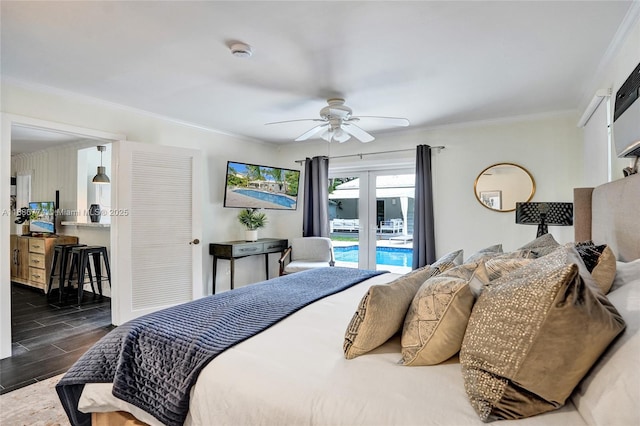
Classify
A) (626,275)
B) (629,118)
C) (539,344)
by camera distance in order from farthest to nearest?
(629,118)
(626,275)
(539,344)

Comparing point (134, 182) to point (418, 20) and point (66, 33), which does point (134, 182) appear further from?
point (418, 20)

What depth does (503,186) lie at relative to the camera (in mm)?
4000

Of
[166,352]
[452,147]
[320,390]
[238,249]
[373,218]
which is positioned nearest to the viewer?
[320,390]

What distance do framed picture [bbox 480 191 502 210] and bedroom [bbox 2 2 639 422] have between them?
0.09 metres

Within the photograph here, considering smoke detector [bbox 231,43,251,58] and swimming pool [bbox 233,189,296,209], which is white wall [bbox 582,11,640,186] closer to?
smoke detector [bbox 231,43,251,58]

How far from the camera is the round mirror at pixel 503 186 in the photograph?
153 inches

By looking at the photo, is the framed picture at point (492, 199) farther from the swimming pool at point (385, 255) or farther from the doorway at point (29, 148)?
the doorway at point (29, 148)

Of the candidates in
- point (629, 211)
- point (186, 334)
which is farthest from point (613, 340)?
point (186, 334)

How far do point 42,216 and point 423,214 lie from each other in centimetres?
624

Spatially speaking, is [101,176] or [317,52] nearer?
[317,52]

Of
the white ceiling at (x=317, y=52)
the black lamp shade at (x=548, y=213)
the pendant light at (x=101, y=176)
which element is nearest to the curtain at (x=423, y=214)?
the white ceiling at (x=317, y=52)

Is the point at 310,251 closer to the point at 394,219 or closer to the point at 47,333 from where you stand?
the point at 394,219

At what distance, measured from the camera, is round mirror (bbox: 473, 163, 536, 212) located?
12.8 feet

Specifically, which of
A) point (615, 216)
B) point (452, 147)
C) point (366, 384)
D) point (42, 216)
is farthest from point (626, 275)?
point (42, 216)
